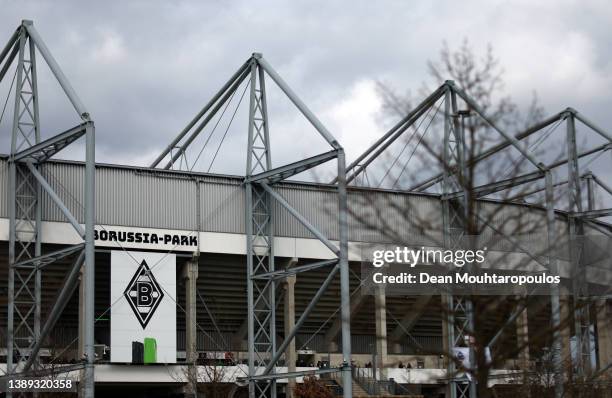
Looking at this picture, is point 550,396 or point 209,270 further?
point 209,270

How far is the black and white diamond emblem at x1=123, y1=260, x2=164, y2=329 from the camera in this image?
171 ft

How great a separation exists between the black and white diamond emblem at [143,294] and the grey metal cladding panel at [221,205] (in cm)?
391

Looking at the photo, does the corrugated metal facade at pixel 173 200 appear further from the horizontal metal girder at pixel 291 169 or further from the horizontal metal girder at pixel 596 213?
the horizontal metal girder at pixel 596 213

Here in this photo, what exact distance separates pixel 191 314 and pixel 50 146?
1136 centimetres

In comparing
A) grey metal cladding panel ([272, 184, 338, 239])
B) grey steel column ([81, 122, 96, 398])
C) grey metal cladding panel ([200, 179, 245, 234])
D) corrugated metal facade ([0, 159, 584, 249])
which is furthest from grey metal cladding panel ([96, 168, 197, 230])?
grey steel column ([81, 122, 96, 398])

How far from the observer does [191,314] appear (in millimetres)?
54500

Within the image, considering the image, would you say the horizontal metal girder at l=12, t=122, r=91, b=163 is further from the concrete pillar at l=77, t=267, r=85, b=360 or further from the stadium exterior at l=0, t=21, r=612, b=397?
the concrete pillar at l=77, t=267, r=85, b=360

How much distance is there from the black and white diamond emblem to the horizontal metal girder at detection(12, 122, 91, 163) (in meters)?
7.05

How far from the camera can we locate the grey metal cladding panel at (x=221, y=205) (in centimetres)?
5541

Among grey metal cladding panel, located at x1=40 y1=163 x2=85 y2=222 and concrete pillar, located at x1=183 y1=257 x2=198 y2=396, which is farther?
concrete pillar, located at x1=183 y1=257 x2=198 y2=396

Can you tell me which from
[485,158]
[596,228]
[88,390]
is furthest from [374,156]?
[485,158]

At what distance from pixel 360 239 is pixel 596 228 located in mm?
17463

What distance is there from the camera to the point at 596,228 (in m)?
69.1

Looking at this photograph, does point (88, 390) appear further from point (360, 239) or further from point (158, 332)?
point (360, 239)
